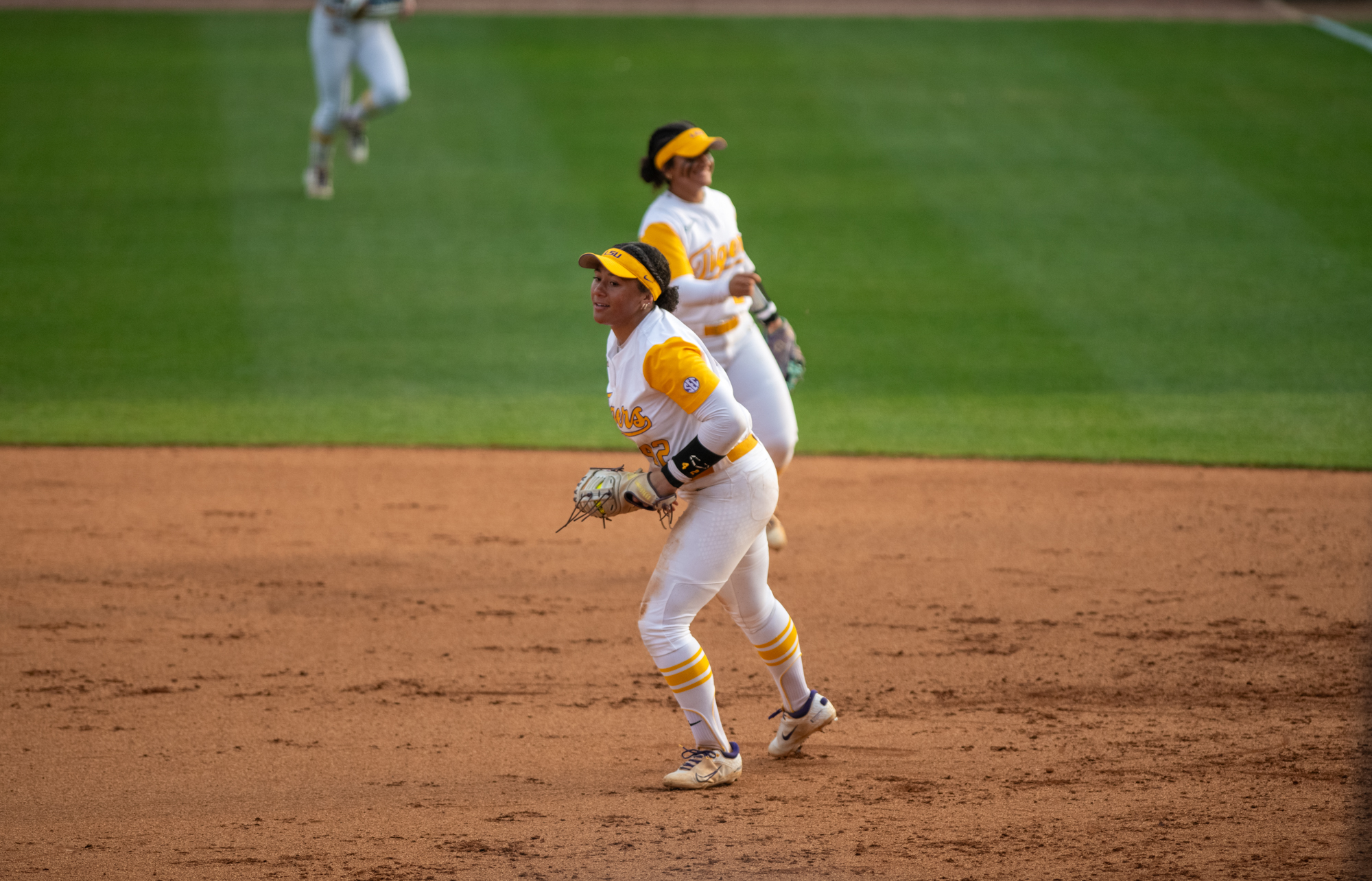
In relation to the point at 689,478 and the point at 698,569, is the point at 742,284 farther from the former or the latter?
the point at 698,569

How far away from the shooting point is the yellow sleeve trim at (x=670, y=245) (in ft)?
19.3

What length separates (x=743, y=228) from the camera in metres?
12.2

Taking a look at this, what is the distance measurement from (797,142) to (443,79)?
13.6ft

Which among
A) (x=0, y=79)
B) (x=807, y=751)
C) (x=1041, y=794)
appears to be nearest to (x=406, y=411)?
(x=807, y=751)

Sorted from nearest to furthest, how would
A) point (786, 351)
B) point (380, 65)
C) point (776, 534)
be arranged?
point (786, 351) → point (776, 534) → point (380, 65)

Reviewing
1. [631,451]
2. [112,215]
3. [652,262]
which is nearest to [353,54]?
[112,215]

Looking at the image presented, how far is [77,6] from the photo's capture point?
1684 cm

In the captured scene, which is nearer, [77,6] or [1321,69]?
[1321,69]

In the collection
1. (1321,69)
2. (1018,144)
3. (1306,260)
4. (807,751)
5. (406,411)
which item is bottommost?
(807,751)

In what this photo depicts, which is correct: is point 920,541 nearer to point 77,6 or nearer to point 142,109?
point 142,109

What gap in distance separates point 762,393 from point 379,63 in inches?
285

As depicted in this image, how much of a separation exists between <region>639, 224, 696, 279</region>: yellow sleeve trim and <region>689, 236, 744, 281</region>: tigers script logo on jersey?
71 mm

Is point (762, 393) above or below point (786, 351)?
below

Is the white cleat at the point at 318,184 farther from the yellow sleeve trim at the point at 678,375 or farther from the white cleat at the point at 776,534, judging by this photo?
the yellow sleeve trim at the point at 678,375
